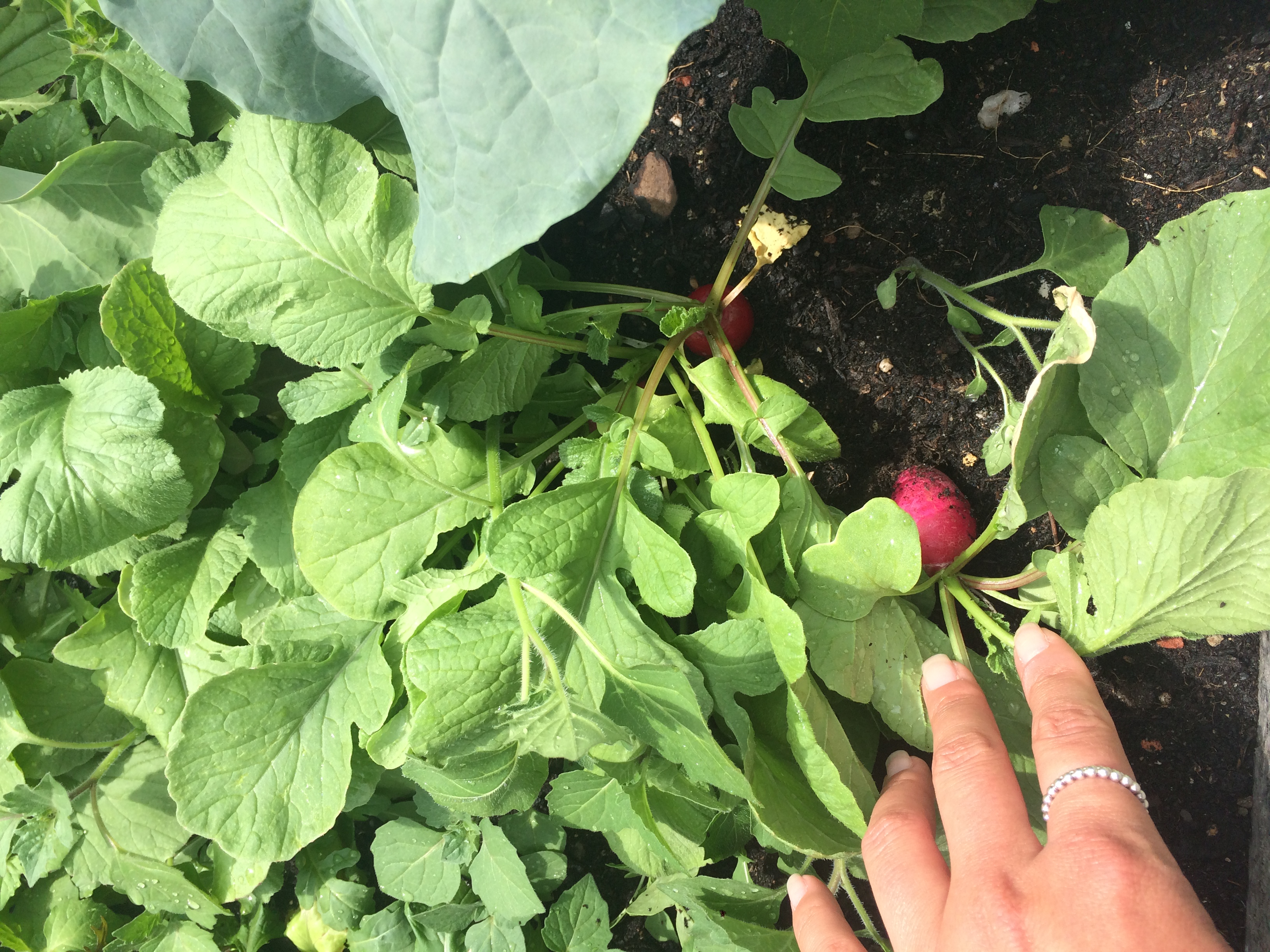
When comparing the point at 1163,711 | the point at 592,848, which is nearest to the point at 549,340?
the point at 592,848

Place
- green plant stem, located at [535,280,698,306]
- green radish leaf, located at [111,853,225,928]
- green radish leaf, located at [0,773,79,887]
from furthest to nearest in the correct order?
1. green radish leaf, located at [111,853,225,928]
2. green radish leaf, located at [0,773,79,887]
3. green plant stem, located at [535,280,698,306]

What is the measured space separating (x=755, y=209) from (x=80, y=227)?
1.16 m

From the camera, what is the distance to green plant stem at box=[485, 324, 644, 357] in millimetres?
1172

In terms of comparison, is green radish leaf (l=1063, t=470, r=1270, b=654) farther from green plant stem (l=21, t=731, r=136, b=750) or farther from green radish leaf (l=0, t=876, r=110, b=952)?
green radish leaf (l=0, t=876, r=110, b=952)

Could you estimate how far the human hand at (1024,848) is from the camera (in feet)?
2.65

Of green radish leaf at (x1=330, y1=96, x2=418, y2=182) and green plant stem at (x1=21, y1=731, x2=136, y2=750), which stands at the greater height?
green radish leaf at (x1=330, y1=96, x2=418, y2=182)

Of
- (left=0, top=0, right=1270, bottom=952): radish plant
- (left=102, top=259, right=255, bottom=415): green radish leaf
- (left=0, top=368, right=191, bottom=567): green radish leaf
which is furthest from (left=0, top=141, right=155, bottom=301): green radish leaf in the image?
(left=0, top=368, right=191, bottom=567): green radish leaf

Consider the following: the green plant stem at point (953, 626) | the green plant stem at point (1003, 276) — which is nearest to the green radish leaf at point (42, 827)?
the green plant stem at point (953, 626)

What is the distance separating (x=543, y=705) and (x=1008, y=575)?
3.04 feet

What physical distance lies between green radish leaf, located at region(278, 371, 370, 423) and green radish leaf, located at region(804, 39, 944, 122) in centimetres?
82

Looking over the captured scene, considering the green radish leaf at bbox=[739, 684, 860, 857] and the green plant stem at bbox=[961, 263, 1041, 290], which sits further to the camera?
the green plant stem at bbox=[961, 263, 1041, 290]

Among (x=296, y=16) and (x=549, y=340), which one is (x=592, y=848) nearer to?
(x=549, y=340)

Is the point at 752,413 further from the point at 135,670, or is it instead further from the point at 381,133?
the point at 135,670

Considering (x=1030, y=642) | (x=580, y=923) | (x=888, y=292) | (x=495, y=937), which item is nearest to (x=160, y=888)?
(x=495, y=937)
